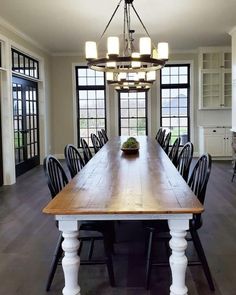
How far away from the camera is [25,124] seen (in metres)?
8.07

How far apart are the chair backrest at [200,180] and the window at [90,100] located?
7.14 meters

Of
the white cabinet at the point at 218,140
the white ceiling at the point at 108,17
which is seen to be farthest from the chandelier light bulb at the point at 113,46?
the white cabinet at the point at 218,140

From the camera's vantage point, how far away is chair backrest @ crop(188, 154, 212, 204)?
2.81 metres

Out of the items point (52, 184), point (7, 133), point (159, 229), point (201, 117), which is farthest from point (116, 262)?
point (201, 117)

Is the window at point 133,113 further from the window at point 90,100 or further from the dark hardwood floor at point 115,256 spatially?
the dark hardwood floor at point 115,256

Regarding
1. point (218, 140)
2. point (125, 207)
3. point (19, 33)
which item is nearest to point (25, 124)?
point (19, 33)

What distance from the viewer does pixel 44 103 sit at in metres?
9.20

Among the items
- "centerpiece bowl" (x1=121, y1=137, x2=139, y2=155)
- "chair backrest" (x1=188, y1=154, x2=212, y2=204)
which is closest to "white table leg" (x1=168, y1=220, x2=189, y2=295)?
"chair backrest" (x1=188, y1=154, x2=212, y2=204)

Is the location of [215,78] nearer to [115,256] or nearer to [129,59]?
[129,59]

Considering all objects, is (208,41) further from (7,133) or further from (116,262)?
→ (116,262)

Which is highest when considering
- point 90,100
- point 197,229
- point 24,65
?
point 24,65

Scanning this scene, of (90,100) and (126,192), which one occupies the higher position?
(90,100)

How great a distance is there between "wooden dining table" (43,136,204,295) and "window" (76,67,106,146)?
717 cm

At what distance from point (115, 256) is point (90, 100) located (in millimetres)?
7265
